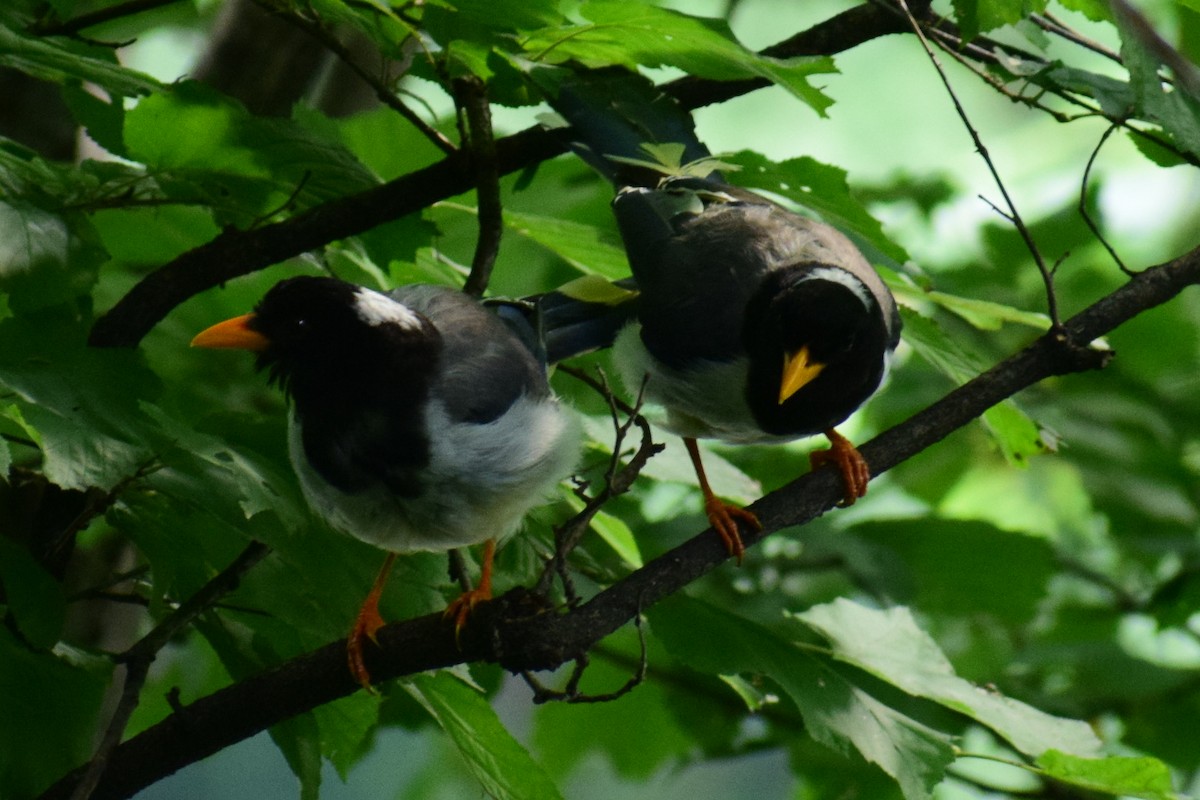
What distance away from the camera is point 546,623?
200cm

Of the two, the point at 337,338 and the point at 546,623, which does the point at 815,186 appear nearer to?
the point at 337,338

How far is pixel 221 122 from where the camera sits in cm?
239

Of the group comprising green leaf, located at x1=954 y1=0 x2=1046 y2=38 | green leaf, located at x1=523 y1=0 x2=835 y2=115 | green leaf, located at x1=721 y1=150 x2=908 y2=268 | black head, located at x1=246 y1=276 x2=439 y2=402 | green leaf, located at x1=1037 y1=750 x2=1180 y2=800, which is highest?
green leaf, located at x1=954 y1=0 x2=1046 y2=38

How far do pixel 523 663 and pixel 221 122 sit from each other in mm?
1081

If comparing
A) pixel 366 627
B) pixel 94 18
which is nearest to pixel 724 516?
pixel 366 627

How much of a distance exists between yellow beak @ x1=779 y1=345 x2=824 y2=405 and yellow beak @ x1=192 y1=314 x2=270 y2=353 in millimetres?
1112

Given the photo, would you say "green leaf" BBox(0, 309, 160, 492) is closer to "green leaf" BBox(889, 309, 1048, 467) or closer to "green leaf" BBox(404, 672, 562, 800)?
"green leaf" BBox(404, 672, 562, 800)

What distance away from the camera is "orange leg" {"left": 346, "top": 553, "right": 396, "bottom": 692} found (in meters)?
2.10

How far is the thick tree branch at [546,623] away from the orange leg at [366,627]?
0.08 ft

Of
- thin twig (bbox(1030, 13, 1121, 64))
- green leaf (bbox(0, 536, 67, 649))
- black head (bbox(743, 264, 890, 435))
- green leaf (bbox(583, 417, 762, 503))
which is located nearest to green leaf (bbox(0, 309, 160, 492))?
green leaf (bbox(0, 536, 67, 649))

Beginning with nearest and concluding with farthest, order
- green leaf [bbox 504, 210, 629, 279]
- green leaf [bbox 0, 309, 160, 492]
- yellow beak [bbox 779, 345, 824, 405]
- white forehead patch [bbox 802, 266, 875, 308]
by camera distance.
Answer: green leaf [bbox 0, 309, 160, 492], green leaf [bbox 504, 210, 629, 279], yellow beak [bbox 779, 345, 824, 405], white forehead patch [bbox 802, 266, 875, 308]

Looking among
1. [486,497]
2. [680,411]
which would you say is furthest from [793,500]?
[680,411]

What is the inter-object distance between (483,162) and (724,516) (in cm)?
83

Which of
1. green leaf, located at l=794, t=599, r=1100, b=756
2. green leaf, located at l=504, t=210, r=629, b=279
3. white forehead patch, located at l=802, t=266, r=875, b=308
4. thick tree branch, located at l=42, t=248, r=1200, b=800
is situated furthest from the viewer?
white forehead patch, located at l=802, t=266, r=875, b=308
